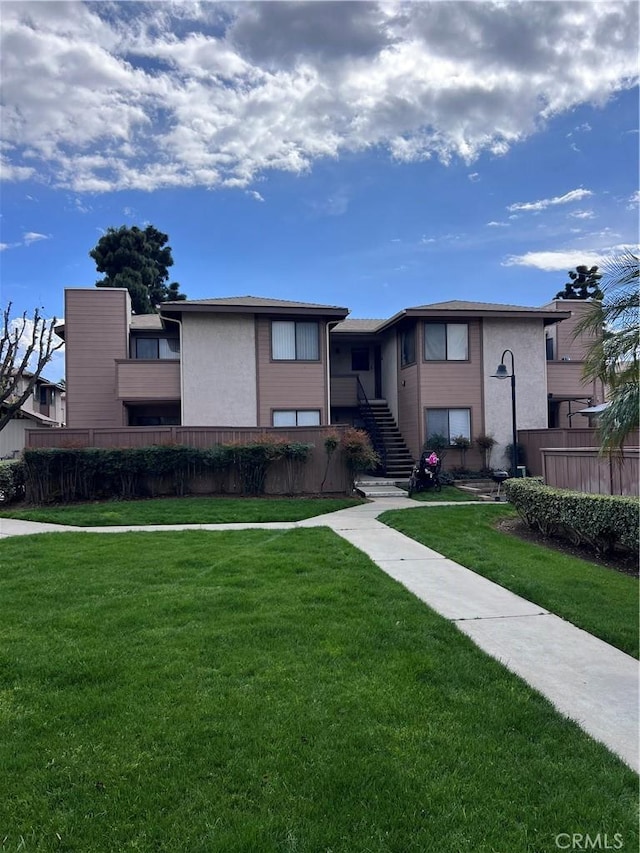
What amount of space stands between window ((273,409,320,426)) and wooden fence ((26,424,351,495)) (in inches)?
115

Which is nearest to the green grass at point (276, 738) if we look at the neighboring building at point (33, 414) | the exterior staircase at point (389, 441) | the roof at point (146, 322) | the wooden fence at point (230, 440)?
the wooden fence at point (230, 440)

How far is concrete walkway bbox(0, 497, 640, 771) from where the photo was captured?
3.31 meters

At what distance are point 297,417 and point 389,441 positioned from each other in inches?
152

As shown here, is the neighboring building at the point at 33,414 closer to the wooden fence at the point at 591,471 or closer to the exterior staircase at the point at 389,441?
the exterior staircase at the point at 389,441

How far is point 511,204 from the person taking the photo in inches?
695

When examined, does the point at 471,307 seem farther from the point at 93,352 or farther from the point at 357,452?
the point at 93,352

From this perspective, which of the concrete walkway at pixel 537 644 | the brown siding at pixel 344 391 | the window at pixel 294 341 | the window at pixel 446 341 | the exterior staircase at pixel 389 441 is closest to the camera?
the concrete walkway at pixel 537 644

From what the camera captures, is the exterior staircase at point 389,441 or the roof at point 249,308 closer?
the roof at point 249,308

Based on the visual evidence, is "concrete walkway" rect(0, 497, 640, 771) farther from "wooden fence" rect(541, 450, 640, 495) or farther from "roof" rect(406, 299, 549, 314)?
"roof" rect(406, 299, 549, 314)

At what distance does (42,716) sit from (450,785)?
90.2 inches

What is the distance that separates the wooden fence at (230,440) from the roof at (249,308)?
444cm

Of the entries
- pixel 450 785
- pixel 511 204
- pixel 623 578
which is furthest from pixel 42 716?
pixel 511 204

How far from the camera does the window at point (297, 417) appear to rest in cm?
1752

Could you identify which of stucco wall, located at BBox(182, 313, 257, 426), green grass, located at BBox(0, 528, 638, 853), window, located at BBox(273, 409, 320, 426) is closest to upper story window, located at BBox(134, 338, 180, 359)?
stucco wall, located at BBox(182, 313, 257, 426)
